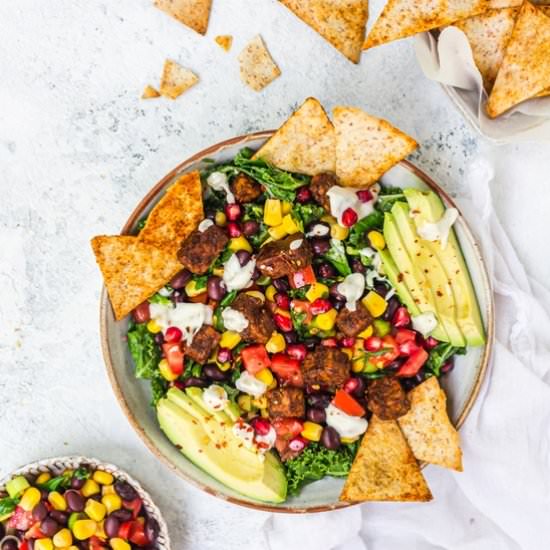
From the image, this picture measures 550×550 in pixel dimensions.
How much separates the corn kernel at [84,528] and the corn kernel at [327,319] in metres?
1.51

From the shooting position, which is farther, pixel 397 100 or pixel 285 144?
pixel 397 100

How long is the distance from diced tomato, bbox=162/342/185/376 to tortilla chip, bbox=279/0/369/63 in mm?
1665

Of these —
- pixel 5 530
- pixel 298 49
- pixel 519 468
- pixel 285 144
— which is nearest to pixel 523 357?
pixel 519 468

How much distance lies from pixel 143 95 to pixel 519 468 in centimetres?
265

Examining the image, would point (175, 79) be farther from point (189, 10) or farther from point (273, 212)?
point (273, 212)

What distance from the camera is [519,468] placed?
432cm

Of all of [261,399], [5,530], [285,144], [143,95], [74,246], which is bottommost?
[5,530]

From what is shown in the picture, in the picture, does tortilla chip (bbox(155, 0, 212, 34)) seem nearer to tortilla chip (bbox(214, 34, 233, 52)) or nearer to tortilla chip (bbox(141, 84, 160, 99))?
tortilla chip (bbox(214, 34, 233, 52))

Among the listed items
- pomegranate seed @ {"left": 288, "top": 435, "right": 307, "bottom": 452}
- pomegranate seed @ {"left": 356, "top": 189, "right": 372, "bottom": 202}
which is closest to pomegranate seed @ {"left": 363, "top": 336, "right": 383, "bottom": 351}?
pomegranate seed @ {"left": 288, "top": 435, "right": 307, "bottom": 452}

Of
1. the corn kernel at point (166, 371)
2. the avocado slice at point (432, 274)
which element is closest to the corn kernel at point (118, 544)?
the corn kernel at point (166, 371)

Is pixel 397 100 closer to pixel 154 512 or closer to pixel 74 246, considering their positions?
pixel 74 246

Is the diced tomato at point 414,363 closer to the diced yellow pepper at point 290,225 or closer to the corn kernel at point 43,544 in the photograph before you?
the diced yellow pepper at point 290,225

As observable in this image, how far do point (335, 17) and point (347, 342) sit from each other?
5.15 ft

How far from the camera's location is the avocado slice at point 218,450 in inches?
162
